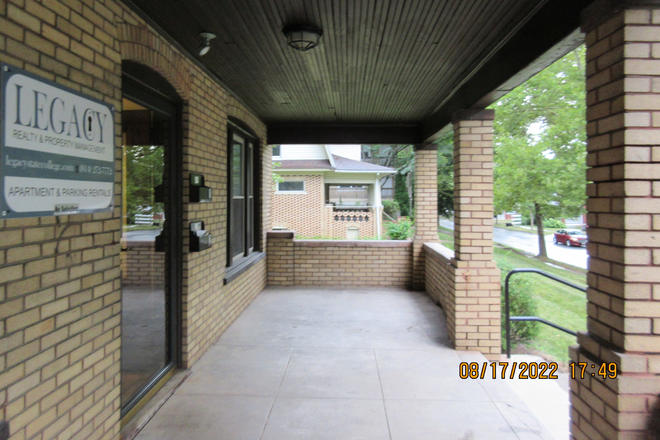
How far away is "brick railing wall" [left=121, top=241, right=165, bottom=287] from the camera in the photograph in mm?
3000

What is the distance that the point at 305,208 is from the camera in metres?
15.5

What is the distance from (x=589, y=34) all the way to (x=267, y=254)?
6.30 metres

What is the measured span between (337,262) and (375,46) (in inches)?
187

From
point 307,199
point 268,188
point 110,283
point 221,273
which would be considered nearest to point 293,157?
point 307,199

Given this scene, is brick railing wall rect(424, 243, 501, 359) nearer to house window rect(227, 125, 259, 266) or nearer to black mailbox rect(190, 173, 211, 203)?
black mailbox rect(190, 173, 211, 203)

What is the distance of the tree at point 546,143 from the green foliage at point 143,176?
9835 mm

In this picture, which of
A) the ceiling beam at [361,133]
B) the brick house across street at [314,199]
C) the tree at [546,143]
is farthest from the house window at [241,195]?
the brick house across street at [314,199]

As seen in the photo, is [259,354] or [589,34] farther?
[259,354]

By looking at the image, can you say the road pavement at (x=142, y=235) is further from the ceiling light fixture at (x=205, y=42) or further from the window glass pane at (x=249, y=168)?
the window glass pane at (x=249, y=168)

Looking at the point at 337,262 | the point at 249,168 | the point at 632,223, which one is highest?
the point at 249,168

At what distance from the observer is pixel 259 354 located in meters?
4.27

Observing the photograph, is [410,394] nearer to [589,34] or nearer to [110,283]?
[110,283]

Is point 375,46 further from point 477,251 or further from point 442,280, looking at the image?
point 442,280
